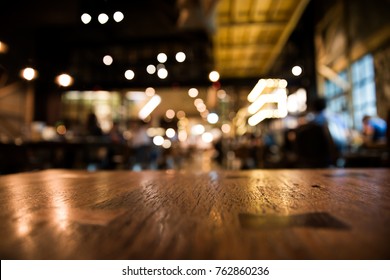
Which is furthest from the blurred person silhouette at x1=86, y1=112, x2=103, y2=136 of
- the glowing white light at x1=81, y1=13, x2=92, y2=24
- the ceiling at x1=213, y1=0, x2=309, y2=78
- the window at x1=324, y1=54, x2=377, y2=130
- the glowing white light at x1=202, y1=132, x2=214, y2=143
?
the glowing white light at x1=202, y1=132, x2=214, y2=143

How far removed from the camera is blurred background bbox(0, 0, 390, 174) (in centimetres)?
481

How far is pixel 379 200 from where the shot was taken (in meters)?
0.50

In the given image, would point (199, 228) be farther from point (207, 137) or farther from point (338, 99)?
point (207, 137)

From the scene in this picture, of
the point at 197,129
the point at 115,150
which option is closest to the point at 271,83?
the point at 115,150

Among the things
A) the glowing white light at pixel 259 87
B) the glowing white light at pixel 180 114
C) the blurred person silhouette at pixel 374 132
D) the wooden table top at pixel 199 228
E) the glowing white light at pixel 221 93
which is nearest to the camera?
the wooden table top at pixel 199 228

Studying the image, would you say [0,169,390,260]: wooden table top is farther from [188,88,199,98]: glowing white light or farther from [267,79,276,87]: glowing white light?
[188,88,199,98]: glowing white light

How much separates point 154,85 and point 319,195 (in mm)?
7572

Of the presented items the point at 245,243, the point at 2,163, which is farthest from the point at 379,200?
the point at 2,163

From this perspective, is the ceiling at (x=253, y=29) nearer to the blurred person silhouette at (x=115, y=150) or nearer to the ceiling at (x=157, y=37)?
the ceiling at (x=157, y=37)

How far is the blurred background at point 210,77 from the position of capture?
4812mm

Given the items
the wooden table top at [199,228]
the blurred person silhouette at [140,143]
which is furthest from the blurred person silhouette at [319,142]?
the blurred person silhouette at [140,143]

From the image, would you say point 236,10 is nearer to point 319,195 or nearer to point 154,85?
point 154,85

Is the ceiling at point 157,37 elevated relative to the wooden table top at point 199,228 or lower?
elevated

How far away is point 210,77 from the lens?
6.00m
